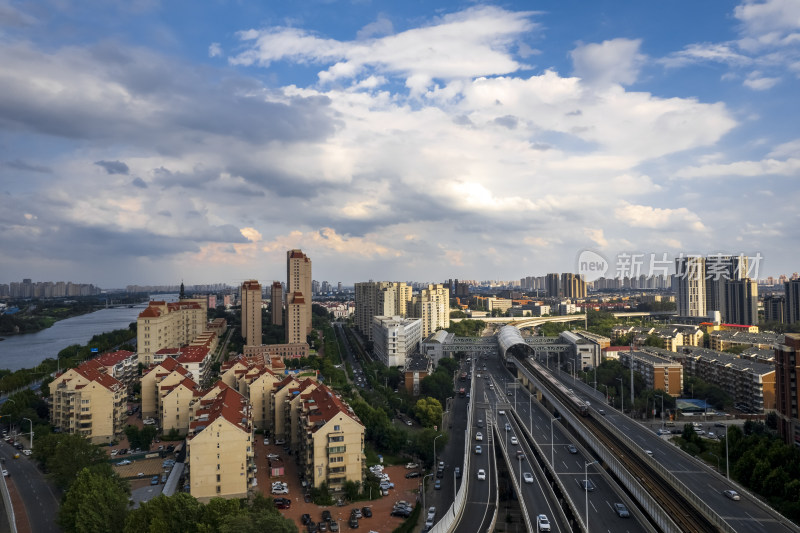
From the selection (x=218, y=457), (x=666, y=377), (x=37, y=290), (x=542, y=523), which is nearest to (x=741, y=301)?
(x=666, y=377)

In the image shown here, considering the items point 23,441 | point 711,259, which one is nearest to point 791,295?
point 711,259

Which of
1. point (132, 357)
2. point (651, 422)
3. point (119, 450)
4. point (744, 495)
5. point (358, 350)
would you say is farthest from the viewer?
point (358, 350)

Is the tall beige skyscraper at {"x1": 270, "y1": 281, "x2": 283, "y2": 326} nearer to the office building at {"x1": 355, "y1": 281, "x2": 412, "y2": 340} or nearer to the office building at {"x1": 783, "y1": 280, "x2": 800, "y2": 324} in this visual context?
the office building at {"x1": 355, "y1": 281, "x2": 412, "y2": 340}

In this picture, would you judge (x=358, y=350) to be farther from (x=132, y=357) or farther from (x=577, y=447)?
(x=577, y=447)

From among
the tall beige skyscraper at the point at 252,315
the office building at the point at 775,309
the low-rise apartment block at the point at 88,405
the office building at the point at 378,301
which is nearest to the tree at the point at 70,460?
Result: the low-rise apartment block at the point at 88,405

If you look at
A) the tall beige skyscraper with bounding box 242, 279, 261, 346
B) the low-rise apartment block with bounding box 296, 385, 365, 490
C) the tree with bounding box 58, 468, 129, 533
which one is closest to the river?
the tall beige skyscraper with bounding box 242, 279, 261, 346

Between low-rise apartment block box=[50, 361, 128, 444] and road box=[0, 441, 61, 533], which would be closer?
road box=[0, 441, 61, 533]

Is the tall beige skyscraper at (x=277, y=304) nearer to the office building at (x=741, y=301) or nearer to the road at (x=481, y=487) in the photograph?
the road at (x=481, y=487)
